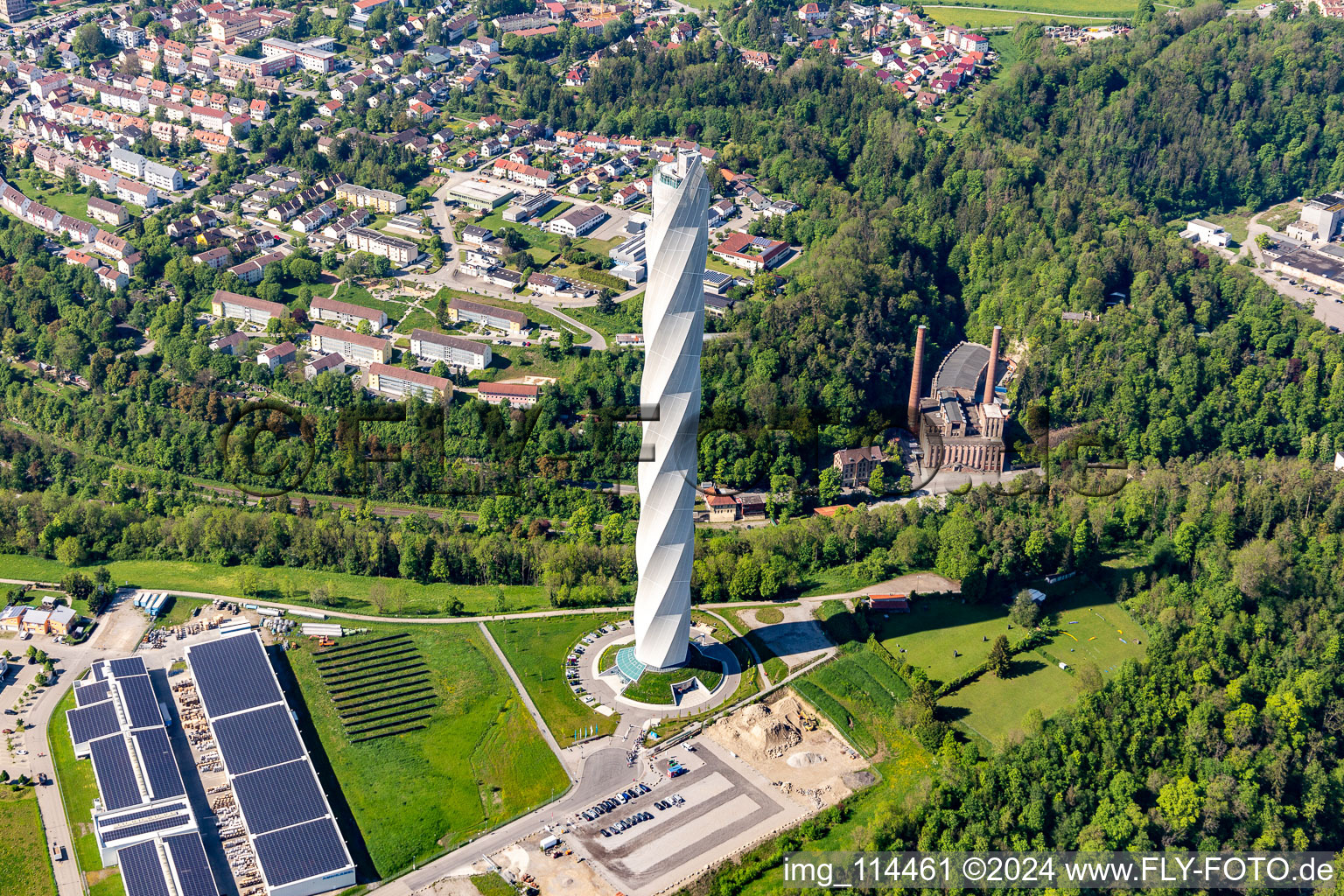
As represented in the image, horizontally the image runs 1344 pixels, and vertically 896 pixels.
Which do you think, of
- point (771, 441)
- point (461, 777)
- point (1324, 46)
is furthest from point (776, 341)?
point (1324, 46)

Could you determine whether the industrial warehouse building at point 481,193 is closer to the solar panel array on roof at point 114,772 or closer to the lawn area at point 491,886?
the solar panel array on roof at point 114,772

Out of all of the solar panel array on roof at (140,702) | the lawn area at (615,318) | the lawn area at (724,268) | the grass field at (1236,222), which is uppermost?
the grass field at (1236,222)

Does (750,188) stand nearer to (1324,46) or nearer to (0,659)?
(1324,46)

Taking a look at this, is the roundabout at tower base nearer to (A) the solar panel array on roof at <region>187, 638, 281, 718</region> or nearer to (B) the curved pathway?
(B) the curved pathway

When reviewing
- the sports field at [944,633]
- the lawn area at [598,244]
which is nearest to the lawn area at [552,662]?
the sports field at [944,633]

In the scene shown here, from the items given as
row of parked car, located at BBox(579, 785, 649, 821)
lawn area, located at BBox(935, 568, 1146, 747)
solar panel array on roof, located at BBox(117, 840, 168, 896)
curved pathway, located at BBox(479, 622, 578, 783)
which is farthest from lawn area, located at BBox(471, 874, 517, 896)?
lawn area, located at BBox(935, 568, 1146, 747)

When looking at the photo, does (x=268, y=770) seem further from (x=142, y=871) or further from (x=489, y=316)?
(x=489, y=316)
